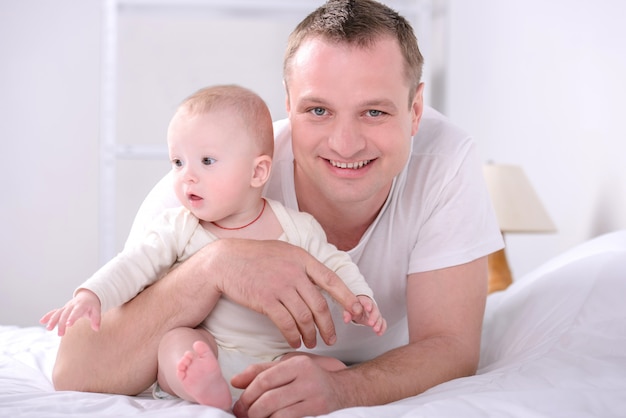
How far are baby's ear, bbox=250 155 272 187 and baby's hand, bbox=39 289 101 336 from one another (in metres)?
0.39

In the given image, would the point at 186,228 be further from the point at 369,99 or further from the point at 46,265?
the point at 46,265

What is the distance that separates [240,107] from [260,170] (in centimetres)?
13

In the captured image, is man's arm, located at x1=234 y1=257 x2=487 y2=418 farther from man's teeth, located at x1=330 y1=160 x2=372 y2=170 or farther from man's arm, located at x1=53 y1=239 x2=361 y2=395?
man's teeth, located at x1=330 y1=160 x2=372 y2=170

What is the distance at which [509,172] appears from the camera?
2.88 metres

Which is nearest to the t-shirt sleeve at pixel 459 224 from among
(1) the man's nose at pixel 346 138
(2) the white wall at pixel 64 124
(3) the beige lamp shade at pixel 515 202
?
(1) the man's nose at pixel 346 138

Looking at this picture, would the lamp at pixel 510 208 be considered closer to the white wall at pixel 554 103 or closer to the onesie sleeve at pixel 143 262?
the white wall at pixel 554 103

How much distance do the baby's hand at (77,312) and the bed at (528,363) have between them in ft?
0.41

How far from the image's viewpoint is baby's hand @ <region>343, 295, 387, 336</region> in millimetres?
1424

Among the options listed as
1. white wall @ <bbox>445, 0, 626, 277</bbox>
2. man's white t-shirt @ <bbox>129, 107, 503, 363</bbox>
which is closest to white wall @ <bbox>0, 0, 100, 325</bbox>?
white wall @ <bbox>445, 0, 626, 277</bbox>

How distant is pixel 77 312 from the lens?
1.31 meters

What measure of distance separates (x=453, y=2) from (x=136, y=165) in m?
1.89

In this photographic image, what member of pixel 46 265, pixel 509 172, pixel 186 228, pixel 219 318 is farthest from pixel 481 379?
pixel 46 265

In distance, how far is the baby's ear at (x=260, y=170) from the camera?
5.18 ft

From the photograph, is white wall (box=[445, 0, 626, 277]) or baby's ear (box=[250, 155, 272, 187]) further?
white wall (box=[445, 0, 626, 277])
